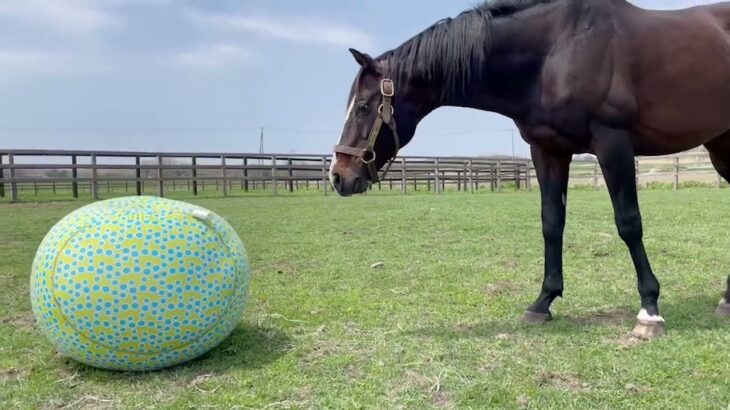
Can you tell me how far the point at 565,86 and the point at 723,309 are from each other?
1.72m

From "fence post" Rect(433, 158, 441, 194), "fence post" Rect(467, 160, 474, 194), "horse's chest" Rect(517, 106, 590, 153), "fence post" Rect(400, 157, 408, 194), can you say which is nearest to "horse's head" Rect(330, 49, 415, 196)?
"horse's chest" Rect(517, 106, 590, 153)

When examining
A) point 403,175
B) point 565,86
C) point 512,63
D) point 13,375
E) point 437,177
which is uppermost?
point 512,63

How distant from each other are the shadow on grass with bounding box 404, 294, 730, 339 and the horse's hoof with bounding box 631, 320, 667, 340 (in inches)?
3.1

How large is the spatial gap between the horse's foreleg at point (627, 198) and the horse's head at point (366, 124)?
1080 millimetres

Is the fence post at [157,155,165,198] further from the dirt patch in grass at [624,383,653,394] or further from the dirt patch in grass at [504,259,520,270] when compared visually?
the dirt patch in grass at [624,383,653,394]

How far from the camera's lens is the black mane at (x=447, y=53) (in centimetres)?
307

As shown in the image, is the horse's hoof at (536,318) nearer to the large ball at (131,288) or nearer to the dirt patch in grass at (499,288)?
the dirt patch in grass at (499,288)

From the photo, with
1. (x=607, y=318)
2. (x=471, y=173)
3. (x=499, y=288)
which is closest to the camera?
(x=607, y=318)

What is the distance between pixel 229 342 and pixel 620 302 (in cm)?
253

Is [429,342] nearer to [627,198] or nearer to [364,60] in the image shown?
[627,198]

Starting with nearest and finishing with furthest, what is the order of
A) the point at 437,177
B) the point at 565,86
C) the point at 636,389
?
the point at 636,389, the point at 565,86, the point at 437,177

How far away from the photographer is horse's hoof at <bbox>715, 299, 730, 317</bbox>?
3339 millimetres

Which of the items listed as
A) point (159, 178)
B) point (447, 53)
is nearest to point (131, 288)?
point (447, 53)

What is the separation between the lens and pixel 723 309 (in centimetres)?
339
